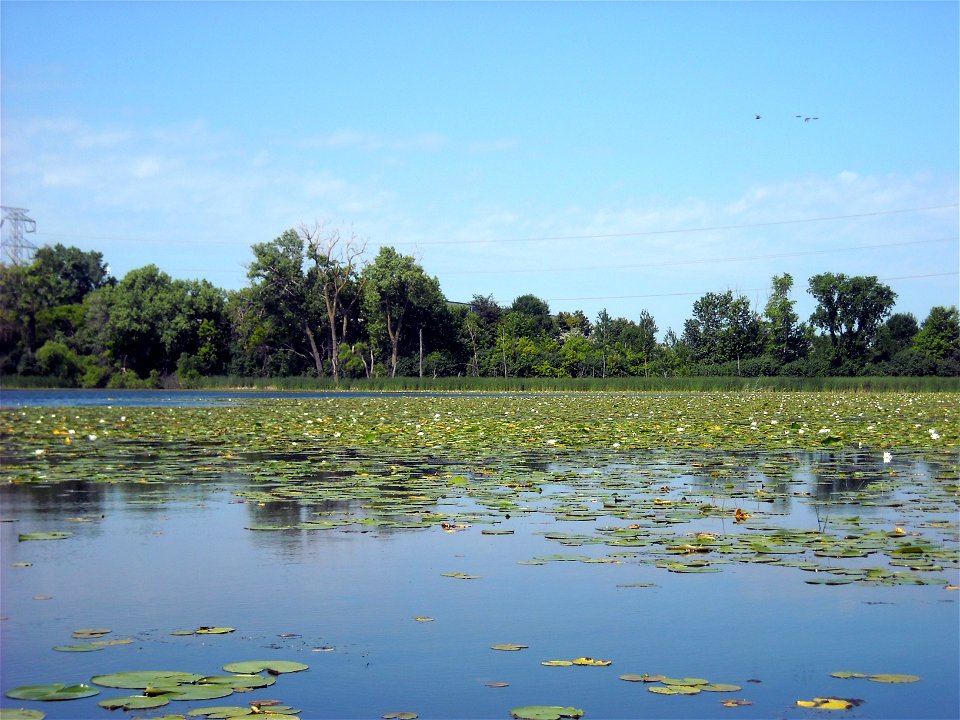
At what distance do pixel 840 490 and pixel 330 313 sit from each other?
7239 cm

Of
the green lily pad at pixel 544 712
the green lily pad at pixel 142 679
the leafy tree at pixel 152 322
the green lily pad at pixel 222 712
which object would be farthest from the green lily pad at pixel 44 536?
the leafy tree at pixel 152 322

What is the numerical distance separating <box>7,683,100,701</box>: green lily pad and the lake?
0.05 m

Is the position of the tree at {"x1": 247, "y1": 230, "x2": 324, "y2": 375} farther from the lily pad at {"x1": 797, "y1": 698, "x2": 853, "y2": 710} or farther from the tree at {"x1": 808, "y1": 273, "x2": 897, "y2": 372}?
the lily pad at {"x1": 797, "y1": 698, "x2": 853, "y2": 710}

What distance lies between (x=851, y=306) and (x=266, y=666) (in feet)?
302

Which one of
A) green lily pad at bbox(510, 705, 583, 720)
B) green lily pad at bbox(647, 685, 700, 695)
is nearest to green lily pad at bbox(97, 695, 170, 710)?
green lily pad at bbox(510, 705, 583, 720)

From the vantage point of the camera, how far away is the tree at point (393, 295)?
83312 millimetres

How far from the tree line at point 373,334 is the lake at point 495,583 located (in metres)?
64.0

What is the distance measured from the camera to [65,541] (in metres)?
7.84

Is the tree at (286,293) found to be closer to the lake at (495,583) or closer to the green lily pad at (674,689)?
the lake at (495,583)

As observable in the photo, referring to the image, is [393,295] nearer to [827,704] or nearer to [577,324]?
[577,324]

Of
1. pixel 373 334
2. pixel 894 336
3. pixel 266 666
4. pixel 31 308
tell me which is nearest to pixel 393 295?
pixel 373 334

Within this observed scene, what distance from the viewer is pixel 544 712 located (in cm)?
399

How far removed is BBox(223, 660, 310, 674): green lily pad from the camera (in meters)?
4.54

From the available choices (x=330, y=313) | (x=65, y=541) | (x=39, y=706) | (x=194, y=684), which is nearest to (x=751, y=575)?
(x=194, y=684)
